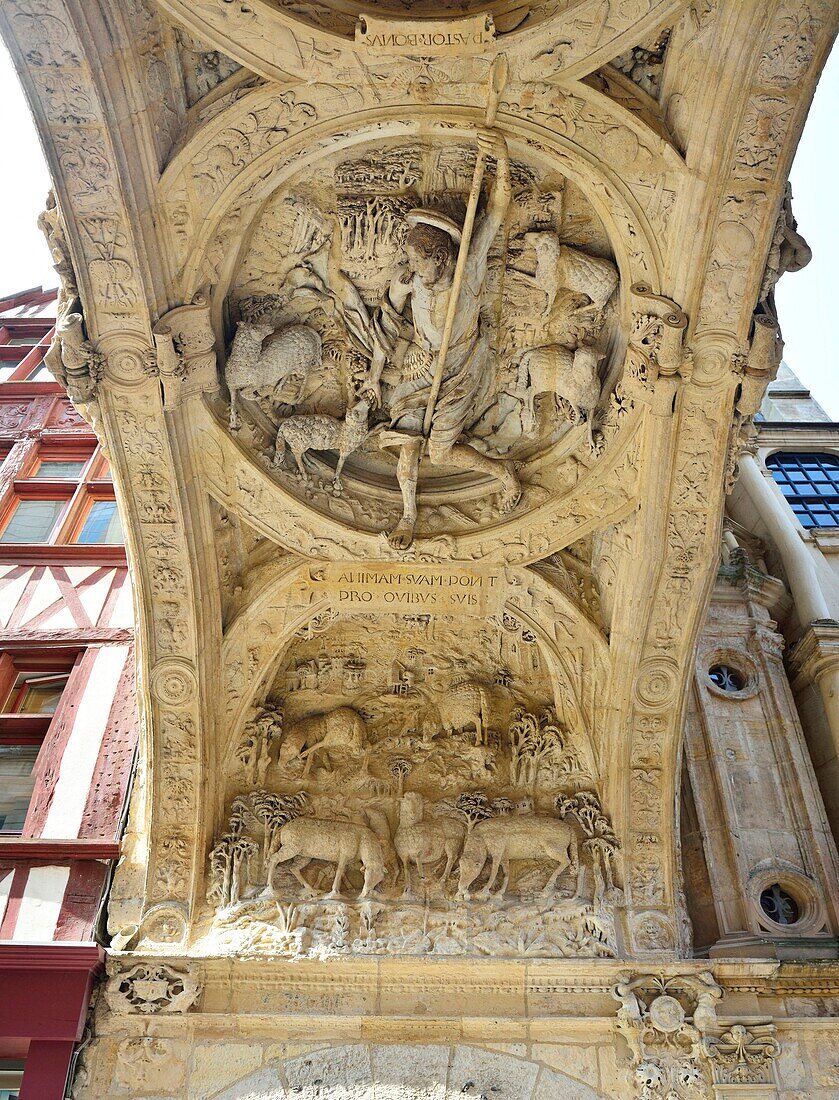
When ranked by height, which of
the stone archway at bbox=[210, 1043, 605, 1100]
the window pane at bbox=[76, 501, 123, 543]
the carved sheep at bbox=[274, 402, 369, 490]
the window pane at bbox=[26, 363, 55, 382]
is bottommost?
the stone archway at bbox=[210, 1043, 605, 1100]

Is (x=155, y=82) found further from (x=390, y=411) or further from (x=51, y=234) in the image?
(x=390, y=411)

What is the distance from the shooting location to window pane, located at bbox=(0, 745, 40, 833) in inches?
262

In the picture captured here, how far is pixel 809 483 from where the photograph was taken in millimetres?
9453

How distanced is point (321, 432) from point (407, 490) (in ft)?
2.12

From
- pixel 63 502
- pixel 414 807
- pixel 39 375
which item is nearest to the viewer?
pixel 414 807

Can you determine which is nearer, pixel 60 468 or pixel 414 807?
pixel 414 807

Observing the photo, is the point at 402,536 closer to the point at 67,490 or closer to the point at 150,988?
the point at 150,988

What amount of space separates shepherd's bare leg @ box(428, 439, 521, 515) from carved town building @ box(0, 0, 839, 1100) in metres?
0.03

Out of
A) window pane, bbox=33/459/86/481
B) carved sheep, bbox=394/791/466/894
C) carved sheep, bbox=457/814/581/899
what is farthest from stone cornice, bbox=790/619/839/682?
window pane, bbox=33/459/86/481

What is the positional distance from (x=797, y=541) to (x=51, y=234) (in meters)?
5.97

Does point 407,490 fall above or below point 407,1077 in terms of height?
above

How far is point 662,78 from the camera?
4.92m

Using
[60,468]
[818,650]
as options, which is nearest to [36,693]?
[60,468]

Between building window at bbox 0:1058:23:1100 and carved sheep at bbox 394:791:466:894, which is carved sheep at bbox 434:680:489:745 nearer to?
carved sheep at bbox 394:791:466:894
